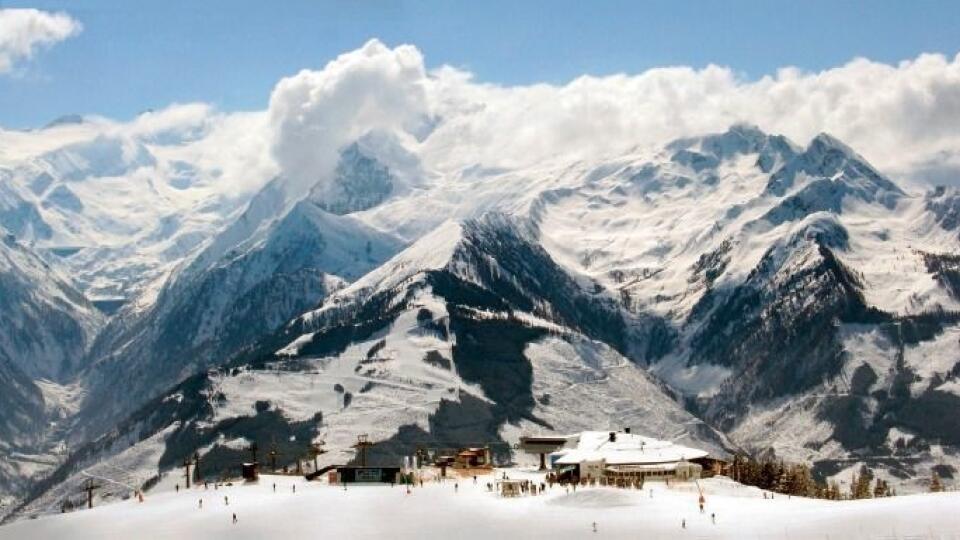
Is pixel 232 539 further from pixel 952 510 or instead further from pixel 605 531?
pixel 952 510

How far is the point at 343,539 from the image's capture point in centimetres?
19412

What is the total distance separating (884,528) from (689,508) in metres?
27.6

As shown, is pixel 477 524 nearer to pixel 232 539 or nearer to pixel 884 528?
pixel 232 539

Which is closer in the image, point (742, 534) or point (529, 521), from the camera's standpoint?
point (742, 534)

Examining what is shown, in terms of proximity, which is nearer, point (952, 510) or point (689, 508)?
point (952, 510)

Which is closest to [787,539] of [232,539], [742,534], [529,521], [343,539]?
[742,534]

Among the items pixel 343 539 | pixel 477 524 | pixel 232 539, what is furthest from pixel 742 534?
pixel 232 539

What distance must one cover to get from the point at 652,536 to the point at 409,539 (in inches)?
1089

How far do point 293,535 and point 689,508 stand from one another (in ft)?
151

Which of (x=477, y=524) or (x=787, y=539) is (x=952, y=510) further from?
(x=477, y=524)

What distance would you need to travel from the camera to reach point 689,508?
19888cm

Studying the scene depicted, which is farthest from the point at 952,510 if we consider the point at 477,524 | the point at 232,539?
the point at 232,539

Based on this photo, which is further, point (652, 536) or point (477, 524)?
point (477, 524)

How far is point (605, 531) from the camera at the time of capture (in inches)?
7431
